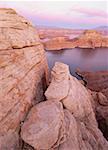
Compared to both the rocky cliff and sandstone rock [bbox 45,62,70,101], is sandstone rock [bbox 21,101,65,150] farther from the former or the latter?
sandstone rock [bbox 45,62,70,101]

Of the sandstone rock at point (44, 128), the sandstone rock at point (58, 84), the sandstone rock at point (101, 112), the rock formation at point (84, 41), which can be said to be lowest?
the rock formation at point (84, 41)

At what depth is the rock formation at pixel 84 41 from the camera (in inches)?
2392

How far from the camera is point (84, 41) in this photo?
216ft

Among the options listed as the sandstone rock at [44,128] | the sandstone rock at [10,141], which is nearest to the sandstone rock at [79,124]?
the sandstone rock at [44,128]

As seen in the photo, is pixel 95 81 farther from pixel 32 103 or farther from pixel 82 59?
pixel 32 103

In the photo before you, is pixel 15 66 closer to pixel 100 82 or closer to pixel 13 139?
pixel 13 139

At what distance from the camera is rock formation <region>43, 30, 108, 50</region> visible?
60.8m

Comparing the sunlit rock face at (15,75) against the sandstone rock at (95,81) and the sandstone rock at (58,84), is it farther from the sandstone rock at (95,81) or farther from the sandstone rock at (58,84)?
the sandstone rock at (95,81)

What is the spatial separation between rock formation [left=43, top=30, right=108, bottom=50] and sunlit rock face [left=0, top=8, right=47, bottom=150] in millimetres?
47788

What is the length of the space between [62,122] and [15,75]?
2495mm

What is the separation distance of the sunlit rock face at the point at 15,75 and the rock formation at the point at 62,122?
1.55ft

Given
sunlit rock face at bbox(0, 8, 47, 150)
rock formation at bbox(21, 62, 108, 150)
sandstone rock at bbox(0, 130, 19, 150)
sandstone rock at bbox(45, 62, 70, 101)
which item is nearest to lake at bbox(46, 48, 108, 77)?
rock formation at bbox(21, 62, 108, 150)

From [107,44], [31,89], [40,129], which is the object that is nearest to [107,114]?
[31,89]

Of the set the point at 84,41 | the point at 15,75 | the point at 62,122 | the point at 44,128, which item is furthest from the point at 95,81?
the point at 84,41
